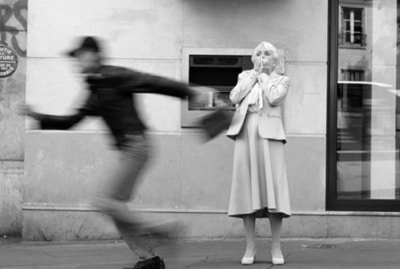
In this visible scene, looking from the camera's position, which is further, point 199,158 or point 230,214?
point 199,158

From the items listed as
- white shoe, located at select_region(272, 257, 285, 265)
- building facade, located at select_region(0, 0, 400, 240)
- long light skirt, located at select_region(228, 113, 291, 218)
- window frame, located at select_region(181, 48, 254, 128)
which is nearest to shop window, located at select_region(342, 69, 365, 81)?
building facade, located at select_region(0, 0, 400, 240)

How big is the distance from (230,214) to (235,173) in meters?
0.39

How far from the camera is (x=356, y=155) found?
344 inches

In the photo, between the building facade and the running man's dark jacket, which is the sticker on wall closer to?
the building facade

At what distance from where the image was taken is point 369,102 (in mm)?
8805

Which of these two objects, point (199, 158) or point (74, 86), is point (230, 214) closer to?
point (199, 158)

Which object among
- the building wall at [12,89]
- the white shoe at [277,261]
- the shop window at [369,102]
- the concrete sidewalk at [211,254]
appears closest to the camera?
the white shoe at [277,261]

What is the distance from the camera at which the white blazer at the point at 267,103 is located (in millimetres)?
6555

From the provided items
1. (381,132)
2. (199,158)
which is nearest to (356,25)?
(381,132)

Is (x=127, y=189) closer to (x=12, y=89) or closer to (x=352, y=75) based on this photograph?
(x=12, y=89)

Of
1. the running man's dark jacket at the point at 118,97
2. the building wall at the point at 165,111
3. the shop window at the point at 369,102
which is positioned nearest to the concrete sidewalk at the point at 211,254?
the building wall at the point at 165,111

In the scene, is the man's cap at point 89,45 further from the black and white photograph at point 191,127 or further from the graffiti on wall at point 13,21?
the graffiti on wall at point 13,21

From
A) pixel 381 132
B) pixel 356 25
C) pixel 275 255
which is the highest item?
pixel 356 25

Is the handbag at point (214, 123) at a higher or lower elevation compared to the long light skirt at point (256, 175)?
higher
